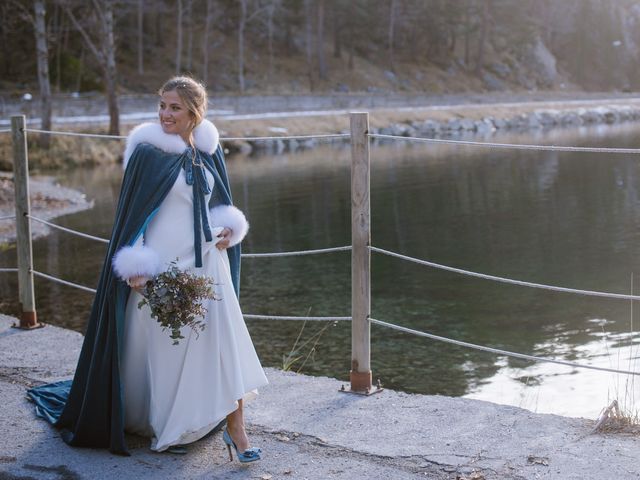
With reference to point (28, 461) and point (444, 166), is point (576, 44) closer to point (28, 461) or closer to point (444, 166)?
point (444, 166)

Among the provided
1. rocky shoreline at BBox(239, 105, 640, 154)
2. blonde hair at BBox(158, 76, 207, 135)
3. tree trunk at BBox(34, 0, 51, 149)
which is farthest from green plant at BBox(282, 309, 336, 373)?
rocky shoreline at BBox(239, 105, 640, 154)

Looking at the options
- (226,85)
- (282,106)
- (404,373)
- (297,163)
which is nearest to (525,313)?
(404,373)

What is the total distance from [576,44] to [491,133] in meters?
50.3

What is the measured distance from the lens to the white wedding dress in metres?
4.21

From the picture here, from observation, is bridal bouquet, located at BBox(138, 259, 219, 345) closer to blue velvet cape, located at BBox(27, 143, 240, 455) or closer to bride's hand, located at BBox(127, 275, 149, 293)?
bride's hand, located at BBox(127, 275, 149, 293)

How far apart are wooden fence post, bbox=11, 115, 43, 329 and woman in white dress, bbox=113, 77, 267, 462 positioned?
2.48 m

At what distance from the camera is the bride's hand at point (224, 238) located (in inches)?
171

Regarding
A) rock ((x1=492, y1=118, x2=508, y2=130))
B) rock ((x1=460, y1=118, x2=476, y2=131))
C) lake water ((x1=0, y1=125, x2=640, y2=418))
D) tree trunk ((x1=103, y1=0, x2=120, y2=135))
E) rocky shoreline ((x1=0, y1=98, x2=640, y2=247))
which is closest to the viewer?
lake water ((x1=0, y1=125, x2=640, y2=418))

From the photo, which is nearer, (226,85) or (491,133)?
(491,133)

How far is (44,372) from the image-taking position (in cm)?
570

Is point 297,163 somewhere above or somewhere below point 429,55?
below

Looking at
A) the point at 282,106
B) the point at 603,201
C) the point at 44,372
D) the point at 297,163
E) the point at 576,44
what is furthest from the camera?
the point at 576,44

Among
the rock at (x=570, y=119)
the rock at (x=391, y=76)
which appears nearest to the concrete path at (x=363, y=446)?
the rock at (x=570, y=119)

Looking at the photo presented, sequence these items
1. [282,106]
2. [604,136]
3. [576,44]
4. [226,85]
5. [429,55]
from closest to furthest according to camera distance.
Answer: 1. [604,136]
2. [282,106]
3. [226,85]
4. [429,55]
5. [576,44]
